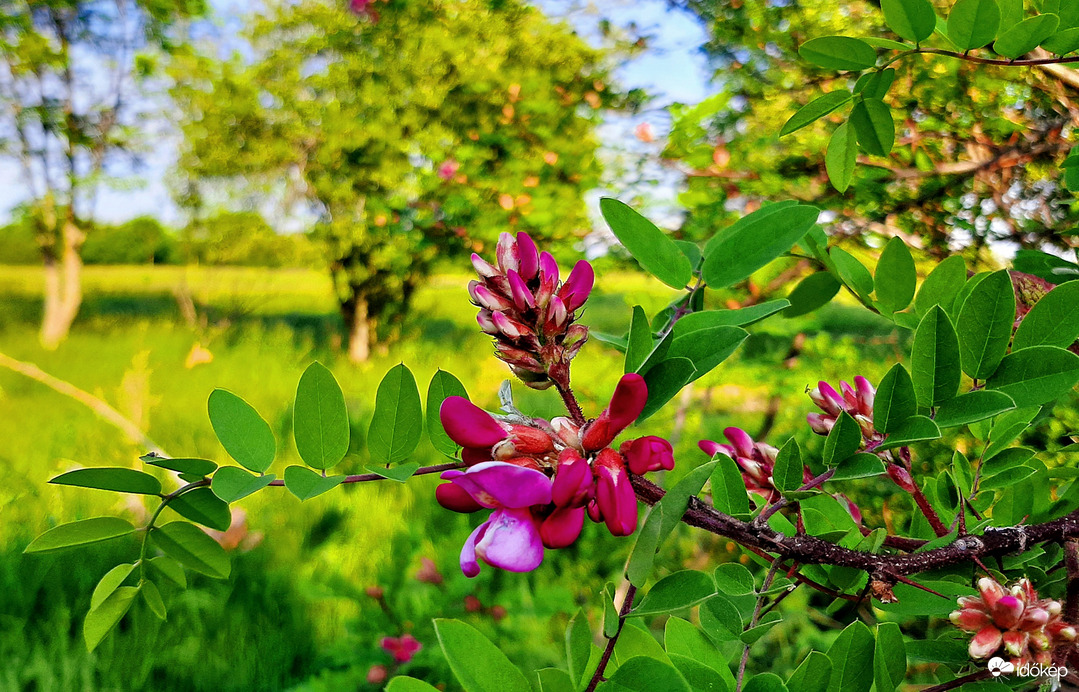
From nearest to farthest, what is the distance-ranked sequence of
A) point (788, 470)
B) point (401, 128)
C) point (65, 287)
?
1. point (788, 470)
2. point (401, 128)
3. point (65, 287)

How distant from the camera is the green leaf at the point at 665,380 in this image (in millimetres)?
224

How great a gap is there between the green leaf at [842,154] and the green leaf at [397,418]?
26 centimetres

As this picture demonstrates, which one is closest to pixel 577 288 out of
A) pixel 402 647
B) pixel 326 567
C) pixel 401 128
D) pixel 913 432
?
pixel 913 432

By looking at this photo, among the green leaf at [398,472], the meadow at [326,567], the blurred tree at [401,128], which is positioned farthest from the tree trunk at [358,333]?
the green leaf at [398,472]

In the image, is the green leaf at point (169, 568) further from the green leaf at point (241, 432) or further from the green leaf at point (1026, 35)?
the green leaf at point (1026, 35)

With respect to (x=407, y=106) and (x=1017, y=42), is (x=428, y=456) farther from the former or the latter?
(x=1017, y=42)

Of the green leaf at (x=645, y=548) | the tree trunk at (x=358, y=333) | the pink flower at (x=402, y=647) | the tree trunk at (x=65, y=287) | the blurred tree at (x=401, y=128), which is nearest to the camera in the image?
the green leaf at (x=645, y=548)

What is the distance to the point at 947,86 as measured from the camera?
110cm

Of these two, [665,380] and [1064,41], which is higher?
[1064,41]

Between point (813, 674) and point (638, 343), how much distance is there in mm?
148

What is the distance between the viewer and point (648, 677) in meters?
0.21

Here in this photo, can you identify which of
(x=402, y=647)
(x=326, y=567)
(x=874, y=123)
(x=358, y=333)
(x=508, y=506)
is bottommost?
(x=358, y=333)

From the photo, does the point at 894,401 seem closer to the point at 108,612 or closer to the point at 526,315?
the point at 526,315

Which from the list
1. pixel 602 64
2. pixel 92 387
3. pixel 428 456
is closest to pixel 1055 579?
pixel 428 456
